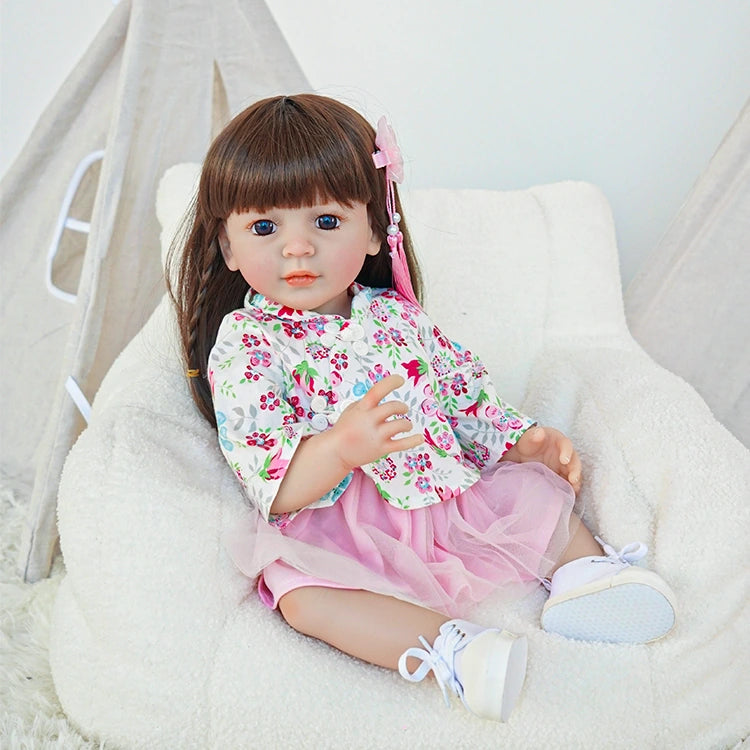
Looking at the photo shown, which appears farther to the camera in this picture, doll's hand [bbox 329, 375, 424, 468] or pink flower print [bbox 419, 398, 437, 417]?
pink flower print [bbox 419, 398, 437, 417]

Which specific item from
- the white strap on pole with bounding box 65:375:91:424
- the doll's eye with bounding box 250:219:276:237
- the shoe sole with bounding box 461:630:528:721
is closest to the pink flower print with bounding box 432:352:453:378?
the doll's eye with bounding box 250:219:276:237

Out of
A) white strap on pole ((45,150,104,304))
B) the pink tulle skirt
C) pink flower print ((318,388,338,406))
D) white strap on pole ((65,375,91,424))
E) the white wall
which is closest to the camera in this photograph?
the pink tulle skirt

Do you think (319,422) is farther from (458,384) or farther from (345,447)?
(458,384)

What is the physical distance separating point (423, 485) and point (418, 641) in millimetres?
225

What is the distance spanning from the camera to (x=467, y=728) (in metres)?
0.87

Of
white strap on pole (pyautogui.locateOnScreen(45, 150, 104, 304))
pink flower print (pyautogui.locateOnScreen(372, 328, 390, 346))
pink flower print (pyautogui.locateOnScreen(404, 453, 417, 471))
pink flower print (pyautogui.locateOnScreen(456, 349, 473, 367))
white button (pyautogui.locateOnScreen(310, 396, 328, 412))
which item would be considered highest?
pink flower print (pyautogui.locateOnScreen(372, 328, 390, 346))

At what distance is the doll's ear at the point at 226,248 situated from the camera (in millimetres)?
1103

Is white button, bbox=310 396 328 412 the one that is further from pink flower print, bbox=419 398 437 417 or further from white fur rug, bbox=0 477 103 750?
white fur rug, bbox=0 477 103 750

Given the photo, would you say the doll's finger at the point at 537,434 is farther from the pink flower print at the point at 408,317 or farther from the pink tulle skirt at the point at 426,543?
the pink flower print at the point at 408,317

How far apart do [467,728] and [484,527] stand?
28 cm

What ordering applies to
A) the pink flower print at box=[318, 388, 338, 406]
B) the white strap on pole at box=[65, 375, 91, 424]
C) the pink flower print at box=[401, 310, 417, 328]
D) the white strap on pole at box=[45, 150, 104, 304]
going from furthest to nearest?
the white strap on pole at box=[45, 150, 104, 304] → the white strap on pole at box=[65, 375, 91, 424] → the pink flower print at box=[401, 310, 417, 328] → the pink flower print at box=[318, 388, 338, 406]

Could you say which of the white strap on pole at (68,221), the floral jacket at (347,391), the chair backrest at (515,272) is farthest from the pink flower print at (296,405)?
the white strap on pole at (68,221)

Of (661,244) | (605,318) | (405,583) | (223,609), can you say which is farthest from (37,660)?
(661,244)

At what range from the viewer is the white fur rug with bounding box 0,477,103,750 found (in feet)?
3.20
